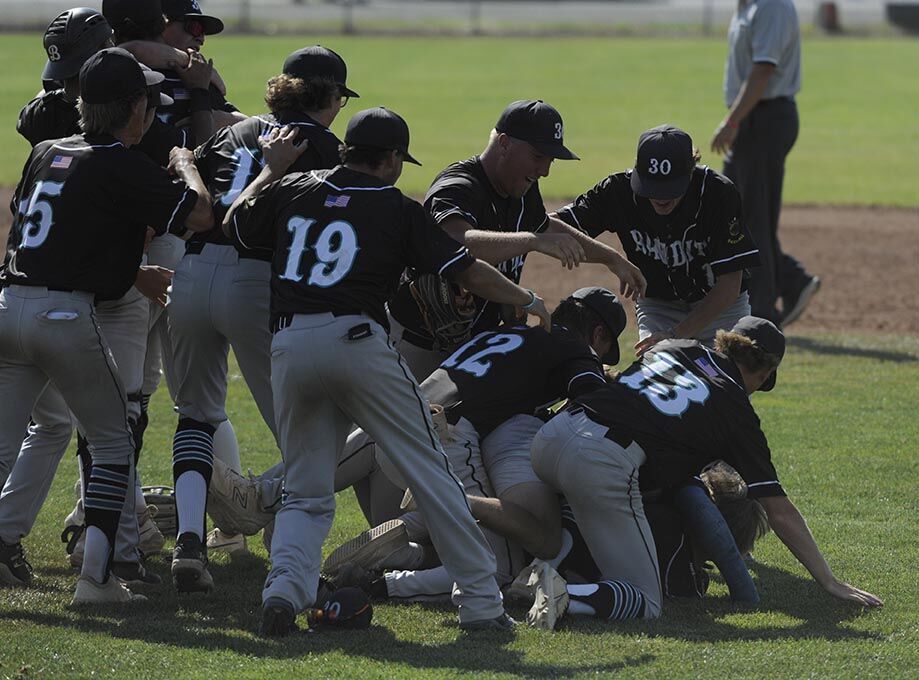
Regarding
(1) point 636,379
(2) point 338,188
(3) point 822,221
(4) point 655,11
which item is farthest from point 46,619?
(4) point 655,11

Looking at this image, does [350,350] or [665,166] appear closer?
[350,350]

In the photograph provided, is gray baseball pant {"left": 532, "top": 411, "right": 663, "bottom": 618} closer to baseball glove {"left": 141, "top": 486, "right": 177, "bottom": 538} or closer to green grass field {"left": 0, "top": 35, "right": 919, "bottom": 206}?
baseball glove {"left": 141, "top": 486, "right": 177, "bottom": 538}

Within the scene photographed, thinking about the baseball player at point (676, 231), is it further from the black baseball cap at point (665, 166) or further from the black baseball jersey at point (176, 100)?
the black baseball jersey at point (176, 100)

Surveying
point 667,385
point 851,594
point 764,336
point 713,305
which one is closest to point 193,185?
point 667,385

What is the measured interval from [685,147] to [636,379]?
1387mm

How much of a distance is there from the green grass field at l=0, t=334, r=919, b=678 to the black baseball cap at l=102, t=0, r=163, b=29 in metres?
2.45

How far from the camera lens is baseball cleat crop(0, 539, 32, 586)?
5.67m

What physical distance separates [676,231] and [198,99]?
2.39 meters

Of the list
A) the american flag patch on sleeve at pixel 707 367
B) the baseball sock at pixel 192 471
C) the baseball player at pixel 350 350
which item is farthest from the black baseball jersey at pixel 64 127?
the american flag patch on sleeve at pixel 707 367

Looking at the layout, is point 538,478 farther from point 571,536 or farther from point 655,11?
point 655,11

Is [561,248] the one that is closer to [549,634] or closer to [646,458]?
[646,458]

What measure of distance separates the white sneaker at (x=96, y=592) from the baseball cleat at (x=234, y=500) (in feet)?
2.35

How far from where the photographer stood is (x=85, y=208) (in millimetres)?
5188

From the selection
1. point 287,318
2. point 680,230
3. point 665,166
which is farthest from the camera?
point 680,230
